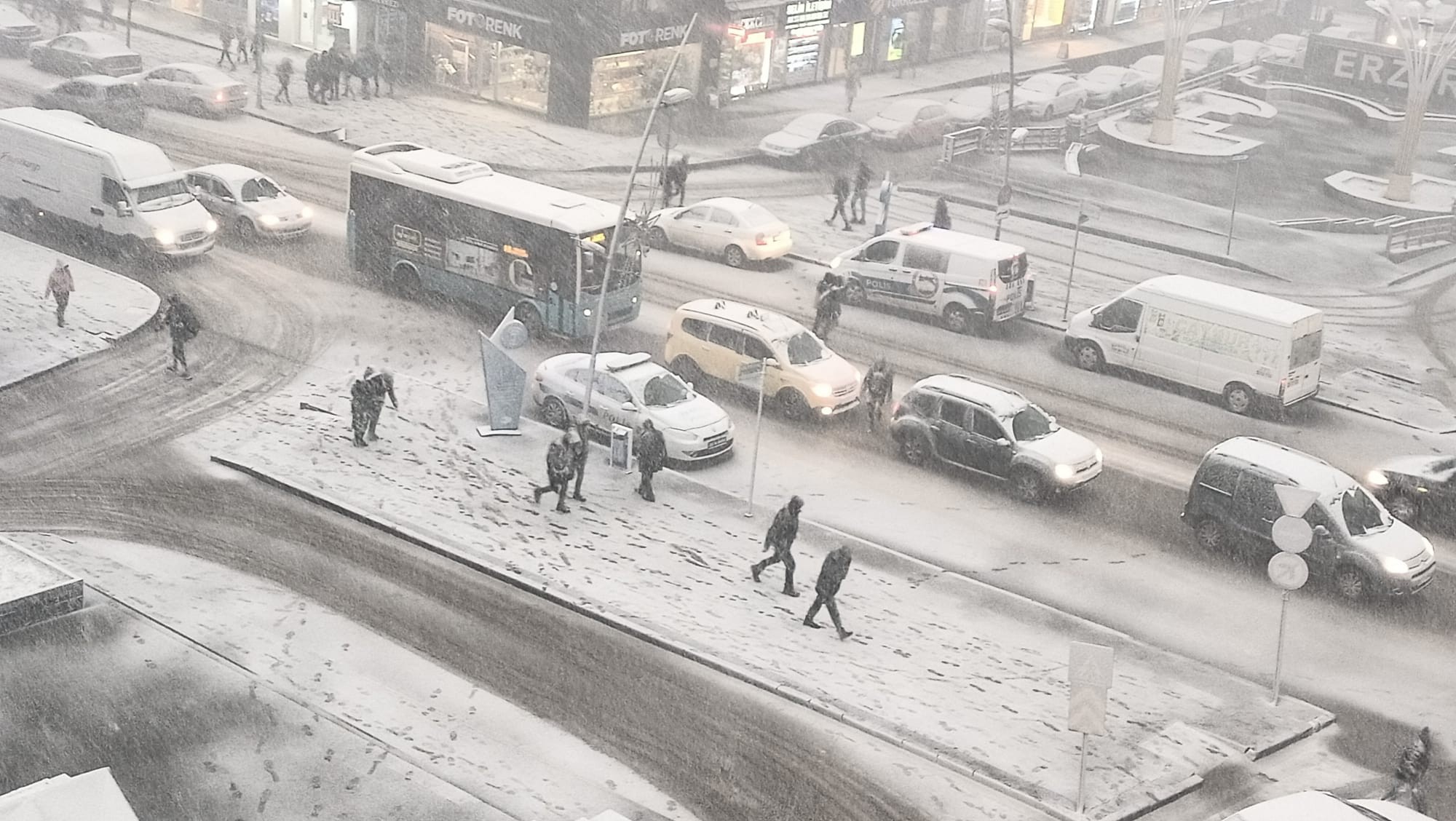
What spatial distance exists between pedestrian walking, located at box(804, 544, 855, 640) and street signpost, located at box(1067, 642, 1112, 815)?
3.93 metres

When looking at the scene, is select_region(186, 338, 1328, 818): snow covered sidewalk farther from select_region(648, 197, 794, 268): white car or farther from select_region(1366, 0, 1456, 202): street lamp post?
select_region(1366, 0, 1456, 202): street lamp post

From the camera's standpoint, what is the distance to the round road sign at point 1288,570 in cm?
1925

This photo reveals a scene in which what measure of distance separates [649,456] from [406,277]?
400 inches

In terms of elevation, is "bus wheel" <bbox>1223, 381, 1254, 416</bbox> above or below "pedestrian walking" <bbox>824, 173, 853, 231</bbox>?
below

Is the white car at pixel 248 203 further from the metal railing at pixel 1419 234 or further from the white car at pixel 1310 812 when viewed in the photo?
the metal railing at pixel 1419 234

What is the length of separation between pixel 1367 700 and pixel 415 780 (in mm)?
11623

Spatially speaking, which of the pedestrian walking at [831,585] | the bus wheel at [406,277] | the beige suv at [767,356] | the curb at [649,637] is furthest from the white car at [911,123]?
the pedestrian walking at [831,585]

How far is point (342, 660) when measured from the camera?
63.0ft

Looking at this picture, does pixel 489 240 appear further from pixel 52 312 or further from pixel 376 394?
pixel 52 312

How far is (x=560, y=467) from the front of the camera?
23391mm

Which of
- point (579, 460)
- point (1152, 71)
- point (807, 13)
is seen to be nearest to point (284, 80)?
point (807, 13)

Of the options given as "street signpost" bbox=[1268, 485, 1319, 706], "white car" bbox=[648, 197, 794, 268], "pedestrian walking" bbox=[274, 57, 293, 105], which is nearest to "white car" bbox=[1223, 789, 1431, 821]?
"street signpost" bbox=[1268, 485, 1319, 706]

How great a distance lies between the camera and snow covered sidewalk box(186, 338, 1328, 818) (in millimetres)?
18578

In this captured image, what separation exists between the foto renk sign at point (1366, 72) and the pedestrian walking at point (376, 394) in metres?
45.3
